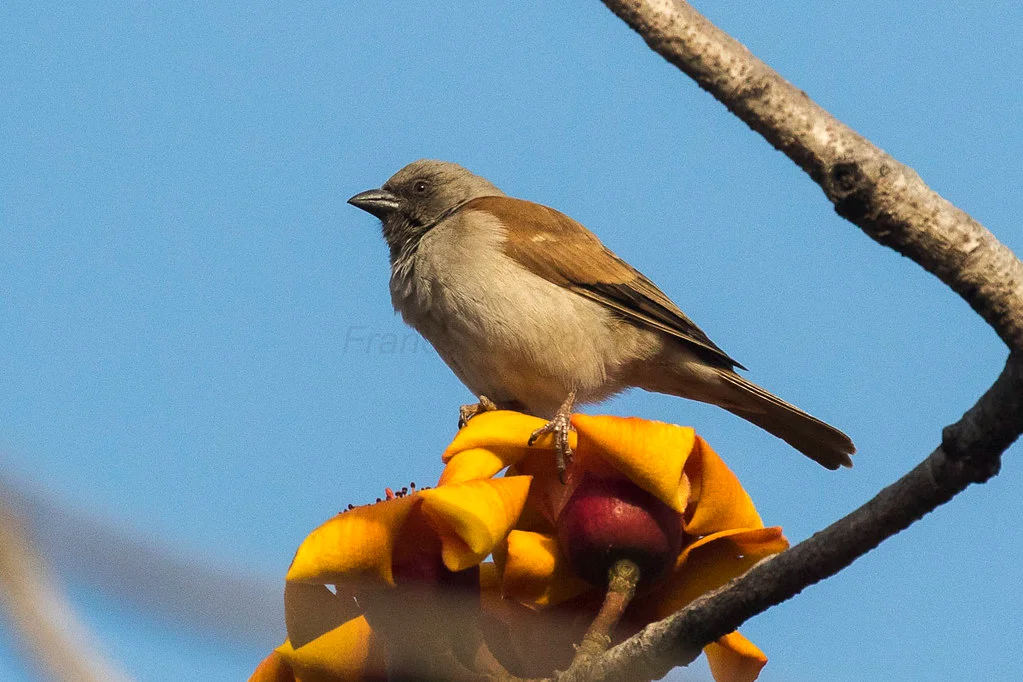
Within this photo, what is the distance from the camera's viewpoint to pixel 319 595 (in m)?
2.46

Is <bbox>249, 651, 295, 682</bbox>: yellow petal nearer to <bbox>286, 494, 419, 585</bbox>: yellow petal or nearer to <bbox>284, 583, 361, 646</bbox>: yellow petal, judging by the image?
<bbox>284, 583, 361, 646</bbox>: yellow petal

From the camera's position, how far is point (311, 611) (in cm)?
243

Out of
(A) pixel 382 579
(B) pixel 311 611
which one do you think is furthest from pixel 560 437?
(B) pixel 311 611

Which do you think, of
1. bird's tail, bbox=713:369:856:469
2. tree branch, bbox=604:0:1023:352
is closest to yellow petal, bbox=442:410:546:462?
tree branch, bbox=604:0:1023:352

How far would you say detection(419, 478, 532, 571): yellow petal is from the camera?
2385 millimetres

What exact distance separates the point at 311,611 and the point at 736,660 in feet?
3.05

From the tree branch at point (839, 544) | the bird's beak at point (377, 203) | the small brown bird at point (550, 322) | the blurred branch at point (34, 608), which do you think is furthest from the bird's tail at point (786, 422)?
the blurred branch at point (34, 608)

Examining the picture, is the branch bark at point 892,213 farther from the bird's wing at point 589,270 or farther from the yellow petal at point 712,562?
the bird's wing at point 589,270

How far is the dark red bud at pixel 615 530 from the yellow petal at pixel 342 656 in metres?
0.52

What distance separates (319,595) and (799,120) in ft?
4.51

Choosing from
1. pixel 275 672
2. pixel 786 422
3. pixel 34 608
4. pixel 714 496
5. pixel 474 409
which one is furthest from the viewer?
pixel 786 422

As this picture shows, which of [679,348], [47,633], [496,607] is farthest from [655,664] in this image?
[679,348]

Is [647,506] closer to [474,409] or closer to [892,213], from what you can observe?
[892,213]

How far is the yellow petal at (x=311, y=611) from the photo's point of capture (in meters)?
2.39
